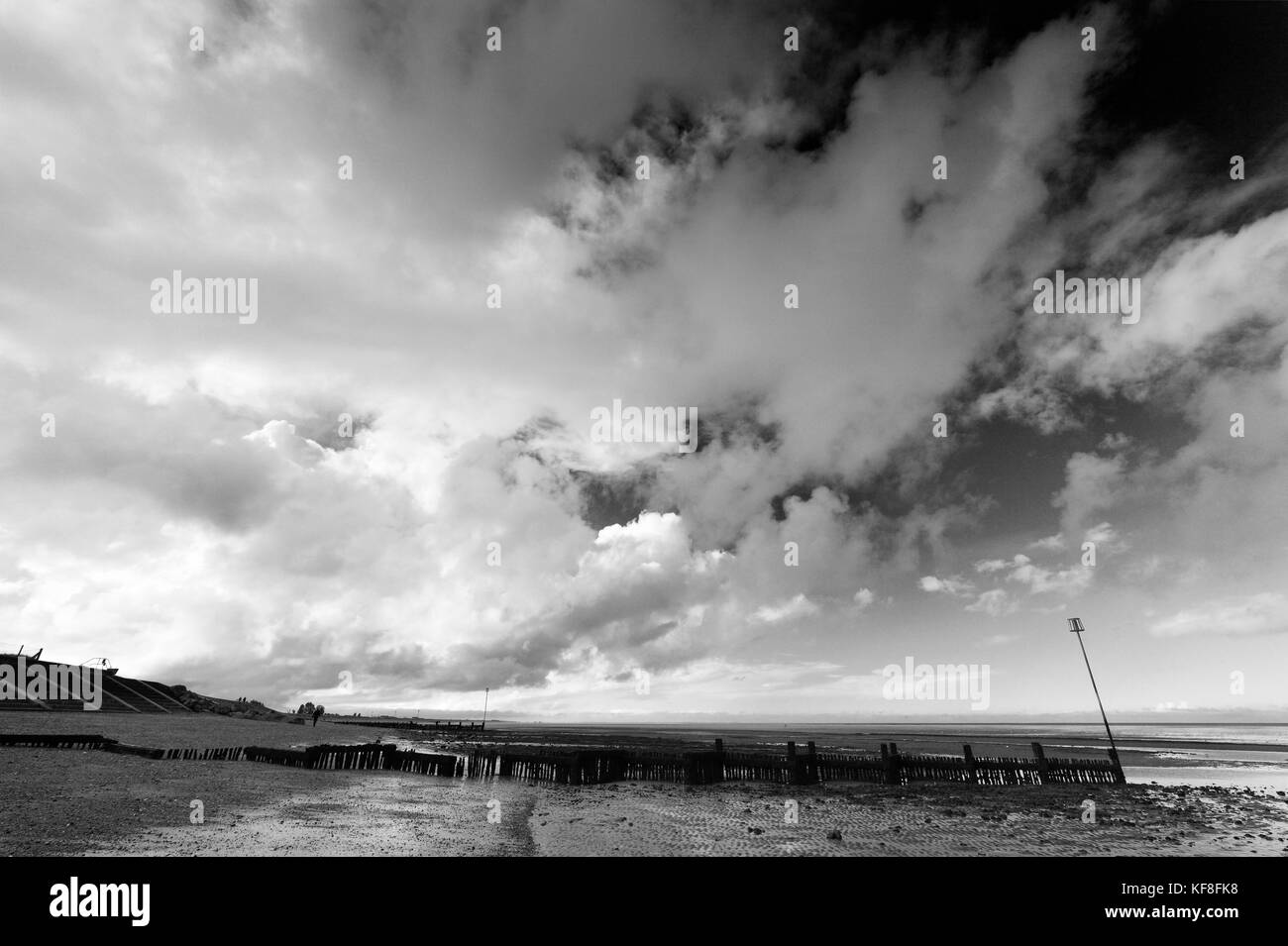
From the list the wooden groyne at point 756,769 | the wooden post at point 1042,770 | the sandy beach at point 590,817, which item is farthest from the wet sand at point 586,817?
the wooden groyne at point 756,769

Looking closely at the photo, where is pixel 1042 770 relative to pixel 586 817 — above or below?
below

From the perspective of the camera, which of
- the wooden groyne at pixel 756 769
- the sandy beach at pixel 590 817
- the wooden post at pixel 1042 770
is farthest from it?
the wooden post at pixel 1042 770

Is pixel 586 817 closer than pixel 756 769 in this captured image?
Yes

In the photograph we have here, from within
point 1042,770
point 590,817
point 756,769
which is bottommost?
point 756,769

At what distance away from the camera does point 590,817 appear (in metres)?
17.0

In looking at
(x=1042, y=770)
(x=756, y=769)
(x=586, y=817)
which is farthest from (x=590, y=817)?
(x=1042, y=770)

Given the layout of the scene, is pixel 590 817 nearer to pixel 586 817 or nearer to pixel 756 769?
pixel 586 817

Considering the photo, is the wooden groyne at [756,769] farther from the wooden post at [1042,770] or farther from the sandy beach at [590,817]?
the sandy beach at [590,817]

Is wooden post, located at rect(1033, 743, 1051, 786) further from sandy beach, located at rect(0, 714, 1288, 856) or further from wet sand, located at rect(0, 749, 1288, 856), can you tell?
sandy beach, located at rect(0, 714, 1288, 856)

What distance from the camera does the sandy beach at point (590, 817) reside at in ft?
41.7

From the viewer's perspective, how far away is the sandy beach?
1270 cm

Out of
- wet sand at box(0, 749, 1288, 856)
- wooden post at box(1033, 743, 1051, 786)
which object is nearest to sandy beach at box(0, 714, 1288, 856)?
wet sand at box(0, 749, 1288, 856)
